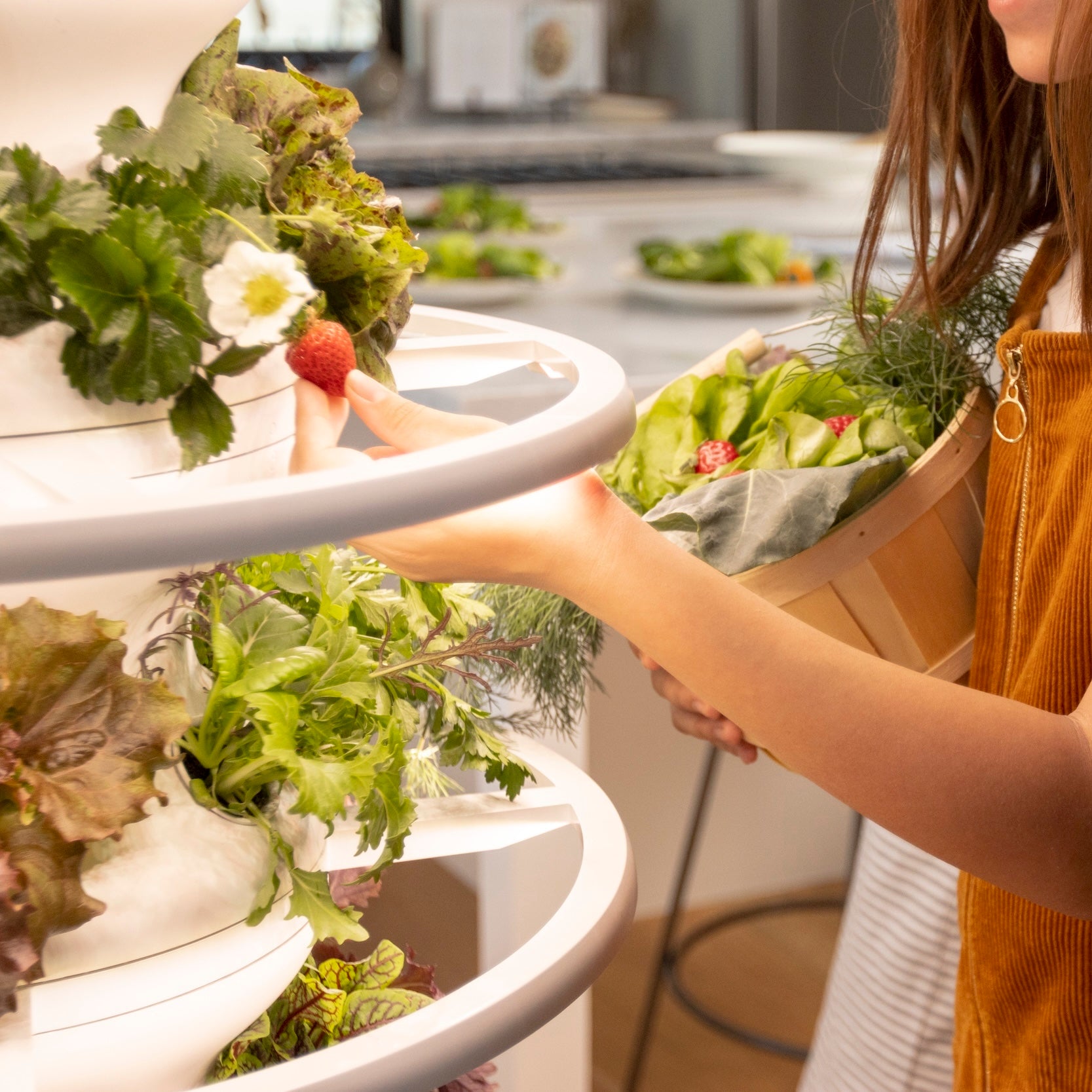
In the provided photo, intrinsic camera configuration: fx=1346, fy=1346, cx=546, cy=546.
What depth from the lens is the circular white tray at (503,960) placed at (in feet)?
1.48

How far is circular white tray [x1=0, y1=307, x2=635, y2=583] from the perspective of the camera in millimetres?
353

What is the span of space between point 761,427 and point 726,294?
1.16 metres

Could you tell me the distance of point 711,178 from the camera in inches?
124

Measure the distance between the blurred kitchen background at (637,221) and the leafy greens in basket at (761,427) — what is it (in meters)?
0.25

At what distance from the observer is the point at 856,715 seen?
66 cm

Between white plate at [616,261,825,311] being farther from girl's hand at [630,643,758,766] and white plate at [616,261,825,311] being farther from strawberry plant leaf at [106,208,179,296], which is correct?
strawberry plant leaf at [106,208,179,296]

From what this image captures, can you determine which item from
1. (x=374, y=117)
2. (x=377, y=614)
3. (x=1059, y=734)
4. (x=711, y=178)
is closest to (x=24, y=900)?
→ (x=377, y=614)

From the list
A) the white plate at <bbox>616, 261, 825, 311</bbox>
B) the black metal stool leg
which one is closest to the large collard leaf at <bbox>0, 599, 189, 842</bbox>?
the black metal stool leg

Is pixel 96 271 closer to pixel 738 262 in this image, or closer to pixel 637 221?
pixel 738 262

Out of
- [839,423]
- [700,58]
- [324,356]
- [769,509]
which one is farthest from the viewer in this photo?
[700,58]

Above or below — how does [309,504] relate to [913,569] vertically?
above

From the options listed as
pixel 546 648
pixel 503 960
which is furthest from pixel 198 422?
pixel 546 648

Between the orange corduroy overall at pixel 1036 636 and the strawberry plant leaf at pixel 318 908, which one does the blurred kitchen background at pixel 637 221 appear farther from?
the orange corduroy overall at pixel 1036 636

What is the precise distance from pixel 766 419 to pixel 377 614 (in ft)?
1.29
